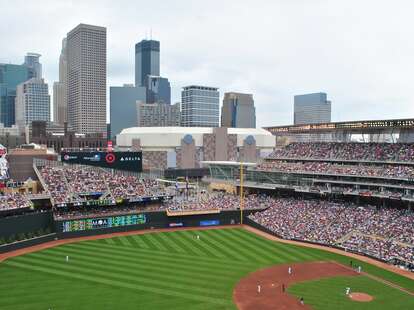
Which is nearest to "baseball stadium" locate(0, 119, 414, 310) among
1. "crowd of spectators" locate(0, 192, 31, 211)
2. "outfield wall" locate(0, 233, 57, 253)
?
"outfield wall" locate(0, 233, 57, 253)

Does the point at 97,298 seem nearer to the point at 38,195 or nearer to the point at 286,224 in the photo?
the point at 38,195

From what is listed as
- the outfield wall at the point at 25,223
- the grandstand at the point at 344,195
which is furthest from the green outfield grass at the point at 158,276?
the grandstand at the point at 344,195

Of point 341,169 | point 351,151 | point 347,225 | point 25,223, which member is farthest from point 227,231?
point 25,223

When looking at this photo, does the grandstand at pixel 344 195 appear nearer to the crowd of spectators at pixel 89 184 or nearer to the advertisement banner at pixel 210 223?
the advertisement banner at pixel 210 223

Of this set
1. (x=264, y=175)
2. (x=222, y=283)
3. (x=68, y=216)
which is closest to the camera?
(x=222, y=283)

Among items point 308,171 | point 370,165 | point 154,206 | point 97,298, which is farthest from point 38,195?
point 370,165
